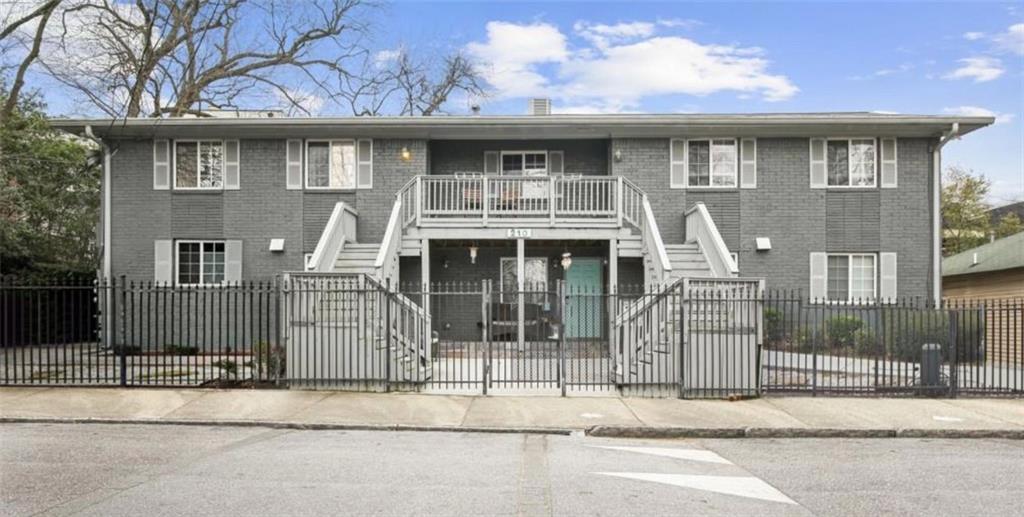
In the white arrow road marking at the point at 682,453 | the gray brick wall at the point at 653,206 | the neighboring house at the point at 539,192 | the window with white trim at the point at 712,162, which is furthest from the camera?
the window with white trim at the point at 712,162

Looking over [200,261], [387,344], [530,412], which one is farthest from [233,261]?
[530,412]

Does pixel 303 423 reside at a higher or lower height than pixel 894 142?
lower

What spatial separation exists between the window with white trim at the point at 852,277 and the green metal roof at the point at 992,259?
12.3 ft

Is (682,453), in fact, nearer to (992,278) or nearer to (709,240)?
(709,240)

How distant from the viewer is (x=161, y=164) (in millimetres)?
19094

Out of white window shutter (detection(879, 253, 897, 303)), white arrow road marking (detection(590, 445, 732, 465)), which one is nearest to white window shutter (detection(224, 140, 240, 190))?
white arrow road marking (detection(590, 445, 732, 465))

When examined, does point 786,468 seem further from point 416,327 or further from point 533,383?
point 416,327

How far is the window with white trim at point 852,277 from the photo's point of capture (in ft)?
61.9

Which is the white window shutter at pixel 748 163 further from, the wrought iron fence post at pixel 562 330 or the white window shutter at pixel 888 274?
the wrought iron fence post at pixel 562 330

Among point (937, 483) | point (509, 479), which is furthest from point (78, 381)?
point (937, 483)

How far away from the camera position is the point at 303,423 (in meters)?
9.84

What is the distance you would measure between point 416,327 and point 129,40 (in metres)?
18.5

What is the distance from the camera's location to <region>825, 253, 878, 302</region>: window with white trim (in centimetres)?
1888

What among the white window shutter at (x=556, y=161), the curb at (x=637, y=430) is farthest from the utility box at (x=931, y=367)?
the white window shutter at (x=556, y=161)
